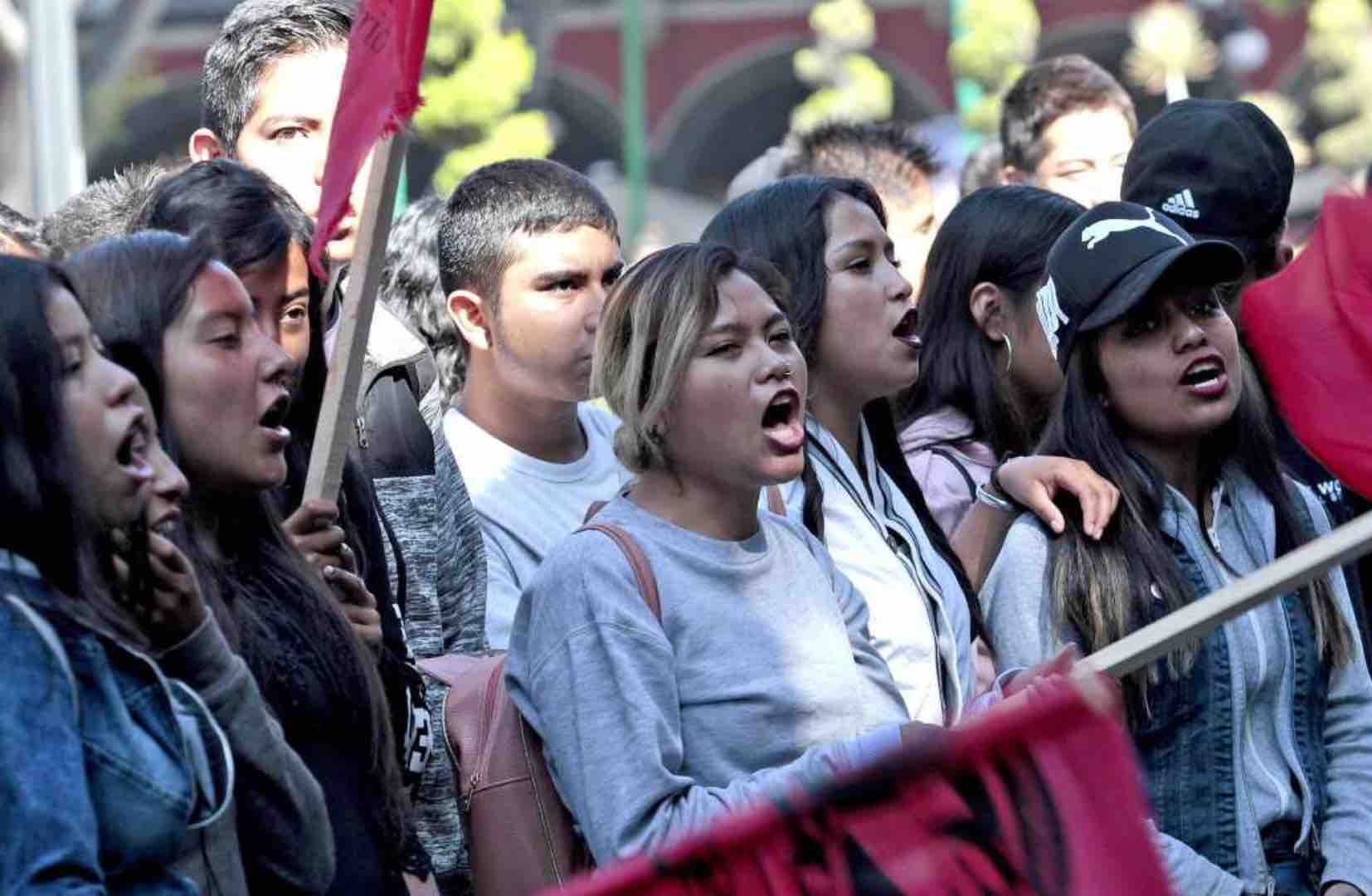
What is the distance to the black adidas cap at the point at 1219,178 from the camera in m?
4.84

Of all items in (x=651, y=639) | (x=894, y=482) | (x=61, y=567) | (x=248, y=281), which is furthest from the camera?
(x=894, y=482)

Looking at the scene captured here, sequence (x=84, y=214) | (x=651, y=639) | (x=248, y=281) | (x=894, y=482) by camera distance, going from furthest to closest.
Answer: (x=84, y=214)
(x=894, y=482)
(x=248, y=281)
(x=651, y=639)

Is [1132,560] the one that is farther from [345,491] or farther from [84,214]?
[84,214]

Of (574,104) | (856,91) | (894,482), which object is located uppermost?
(574,104)

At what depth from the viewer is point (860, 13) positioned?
26.1m

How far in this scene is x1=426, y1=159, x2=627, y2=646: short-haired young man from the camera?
189 inches

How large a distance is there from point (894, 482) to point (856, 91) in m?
20.9

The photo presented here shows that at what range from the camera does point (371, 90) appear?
11.8ft

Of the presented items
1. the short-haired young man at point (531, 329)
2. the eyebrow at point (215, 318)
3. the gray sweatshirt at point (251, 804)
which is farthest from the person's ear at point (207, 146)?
the gray sweatshirt at point (251, 804)

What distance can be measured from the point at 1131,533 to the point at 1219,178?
1.13m

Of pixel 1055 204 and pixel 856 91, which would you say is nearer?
pixel 1055 204

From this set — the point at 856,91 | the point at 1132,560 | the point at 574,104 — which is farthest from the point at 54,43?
the point at 574,104

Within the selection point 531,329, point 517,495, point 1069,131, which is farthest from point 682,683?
point 1069,131

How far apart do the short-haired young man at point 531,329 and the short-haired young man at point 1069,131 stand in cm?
179
